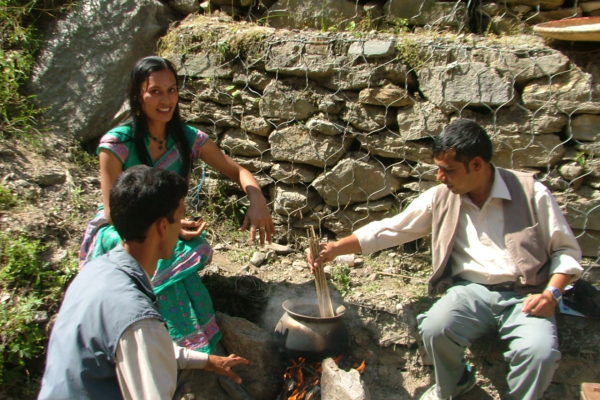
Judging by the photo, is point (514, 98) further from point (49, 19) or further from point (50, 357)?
point (49, 19)

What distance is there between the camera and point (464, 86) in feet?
11.9

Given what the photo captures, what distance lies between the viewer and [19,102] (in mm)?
4523

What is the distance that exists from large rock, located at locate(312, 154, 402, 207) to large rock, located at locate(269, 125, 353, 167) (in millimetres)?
86

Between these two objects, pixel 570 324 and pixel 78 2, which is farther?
pixel 78 2

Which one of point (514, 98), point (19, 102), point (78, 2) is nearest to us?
point (514, 98)

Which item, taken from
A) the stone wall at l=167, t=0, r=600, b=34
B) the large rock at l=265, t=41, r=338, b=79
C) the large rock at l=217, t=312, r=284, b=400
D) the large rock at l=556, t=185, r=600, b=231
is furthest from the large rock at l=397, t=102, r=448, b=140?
the large rock at l=217, t=312, r=284, b=400

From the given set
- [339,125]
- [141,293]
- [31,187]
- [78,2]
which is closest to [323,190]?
[339,125]

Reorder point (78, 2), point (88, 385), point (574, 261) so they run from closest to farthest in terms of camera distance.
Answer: point (88, 385)
point (574, 261)
point (78, 2)

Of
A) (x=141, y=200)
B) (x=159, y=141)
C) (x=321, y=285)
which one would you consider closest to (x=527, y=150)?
(x=321, y=285)

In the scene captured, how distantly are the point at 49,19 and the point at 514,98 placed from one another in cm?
361

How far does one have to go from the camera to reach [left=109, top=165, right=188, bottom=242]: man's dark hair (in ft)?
6.90

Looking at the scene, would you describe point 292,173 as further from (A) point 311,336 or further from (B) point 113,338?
(B) point 113,338

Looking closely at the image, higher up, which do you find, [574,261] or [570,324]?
[574,261]

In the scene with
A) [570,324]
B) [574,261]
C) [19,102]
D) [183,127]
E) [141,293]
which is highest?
[19,102]
